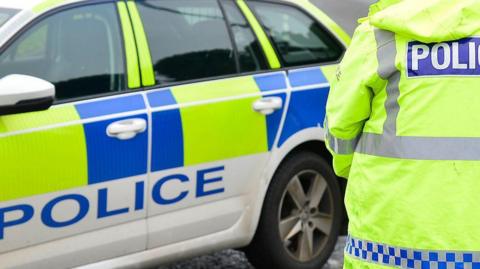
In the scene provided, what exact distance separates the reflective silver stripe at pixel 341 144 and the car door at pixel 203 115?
1598 mm

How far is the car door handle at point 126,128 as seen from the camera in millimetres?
4148

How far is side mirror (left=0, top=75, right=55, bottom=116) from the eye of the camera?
3811 millimetres

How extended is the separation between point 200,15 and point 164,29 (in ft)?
0.90

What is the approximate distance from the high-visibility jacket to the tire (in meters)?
2.26

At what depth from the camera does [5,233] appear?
3.89 meters

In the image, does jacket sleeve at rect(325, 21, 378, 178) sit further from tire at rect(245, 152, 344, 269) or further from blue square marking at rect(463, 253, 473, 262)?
tire at rect(245, 152, 344, 269)

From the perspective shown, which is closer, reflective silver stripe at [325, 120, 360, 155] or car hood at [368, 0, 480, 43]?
car hood at [368, 0, 480, 43]

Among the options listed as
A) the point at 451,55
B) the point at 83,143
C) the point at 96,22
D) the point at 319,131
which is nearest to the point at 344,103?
the point at 451,55

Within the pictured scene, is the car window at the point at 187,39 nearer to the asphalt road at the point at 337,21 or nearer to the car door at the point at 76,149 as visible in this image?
the car door at the point at 76,149

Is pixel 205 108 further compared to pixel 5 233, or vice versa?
pixel 205 108

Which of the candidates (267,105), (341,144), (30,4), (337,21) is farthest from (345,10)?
(341,144)

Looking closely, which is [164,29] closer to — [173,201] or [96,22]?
[96,22]

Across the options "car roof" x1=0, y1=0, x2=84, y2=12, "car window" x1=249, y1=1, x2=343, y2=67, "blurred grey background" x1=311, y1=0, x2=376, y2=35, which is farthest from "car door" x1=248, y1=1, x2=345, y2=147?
"car roof" x1=0, y1=0, x2=84, y2=12

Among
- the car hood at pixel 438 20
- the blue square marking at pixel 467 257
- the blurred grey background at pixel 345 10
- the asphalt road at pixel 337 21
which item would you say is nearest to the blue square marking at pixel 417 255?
the blue square marking at pixel 467 257
